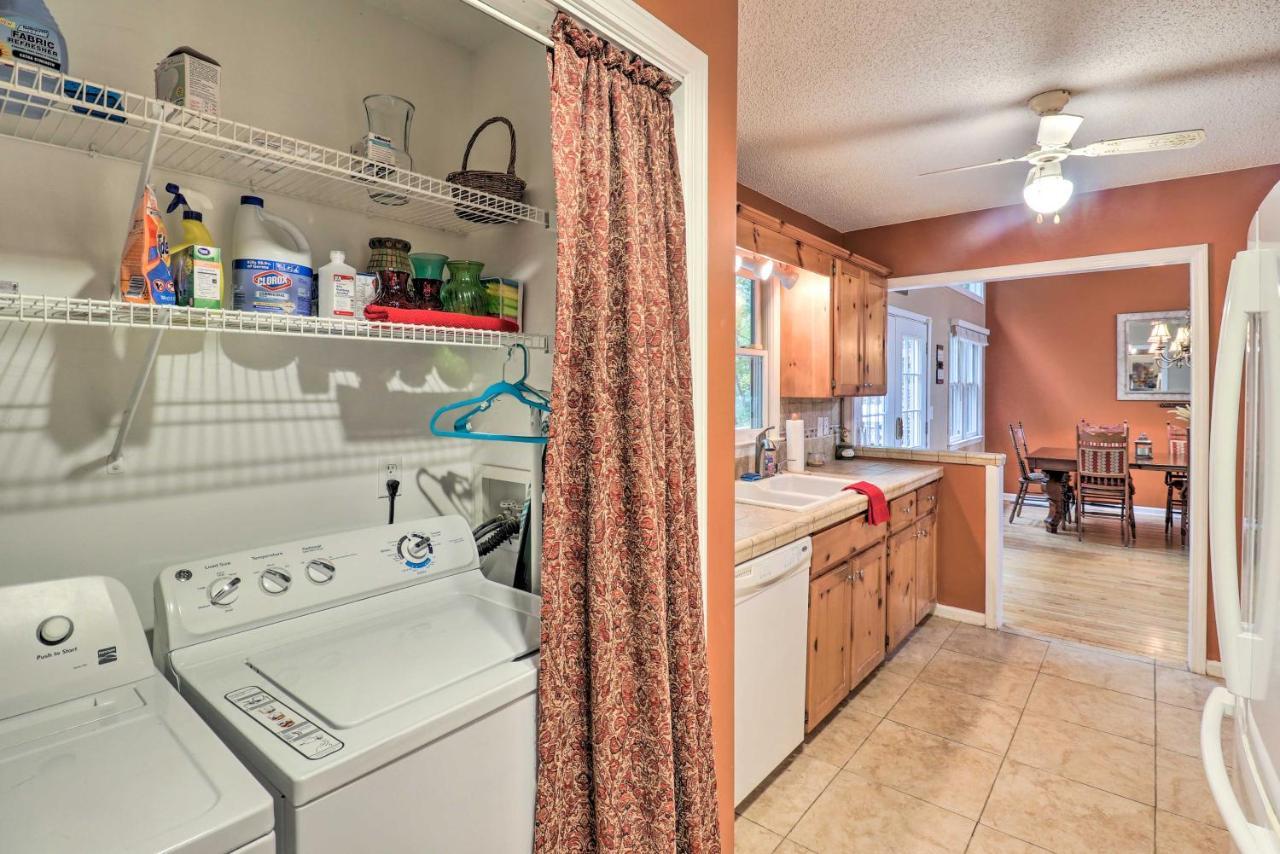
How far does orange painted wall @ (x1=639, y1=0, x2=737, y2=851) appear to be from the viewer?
1594 millimetres

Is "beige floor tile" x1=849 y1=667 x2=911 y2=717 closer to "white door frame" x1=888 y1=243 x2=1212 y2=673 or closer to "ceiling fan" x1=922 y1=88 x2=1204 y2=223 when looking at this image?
"white door frame" x1=888 y1=243 x2=1212 y2=673

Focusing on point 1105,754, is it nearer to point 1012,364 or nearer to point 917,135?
point 917,135

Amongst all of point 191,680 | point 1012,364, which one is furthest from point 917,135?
point 1012,364

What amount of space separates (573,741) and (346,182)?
1.30m

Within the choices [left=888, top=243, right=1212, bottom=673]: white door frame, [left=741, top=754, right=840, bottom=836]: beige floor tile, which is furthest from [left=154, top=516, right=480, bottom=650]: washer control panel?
[left=888, top=243, right=1212, bottom=673]: white door frame

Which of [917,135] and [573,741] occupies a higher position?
[917,135]

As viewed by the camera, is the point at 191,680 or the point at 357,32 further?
the point at 357,32

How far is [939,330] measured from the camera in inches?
259

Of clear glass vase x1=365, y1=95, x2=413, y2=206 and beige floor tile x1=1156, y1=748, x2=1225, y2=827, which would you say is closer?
clear glass vase x1=365, y1=95, x2=413, y2=206

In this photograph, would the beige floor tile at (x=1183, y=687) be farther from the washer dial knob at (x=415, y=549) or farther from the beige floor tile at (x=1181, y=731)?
the washer dial knob at (x=415, y=549)

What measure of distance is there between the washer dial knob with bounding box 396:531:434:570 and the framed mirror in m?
7.59

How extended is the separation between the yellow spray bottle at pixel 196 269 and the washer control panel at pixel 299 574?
50 cm

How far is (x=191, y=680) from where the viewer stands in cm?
109

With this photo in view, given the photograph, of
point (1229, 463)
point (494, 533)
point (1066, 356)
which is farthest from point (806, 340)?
point (1066, 356)
